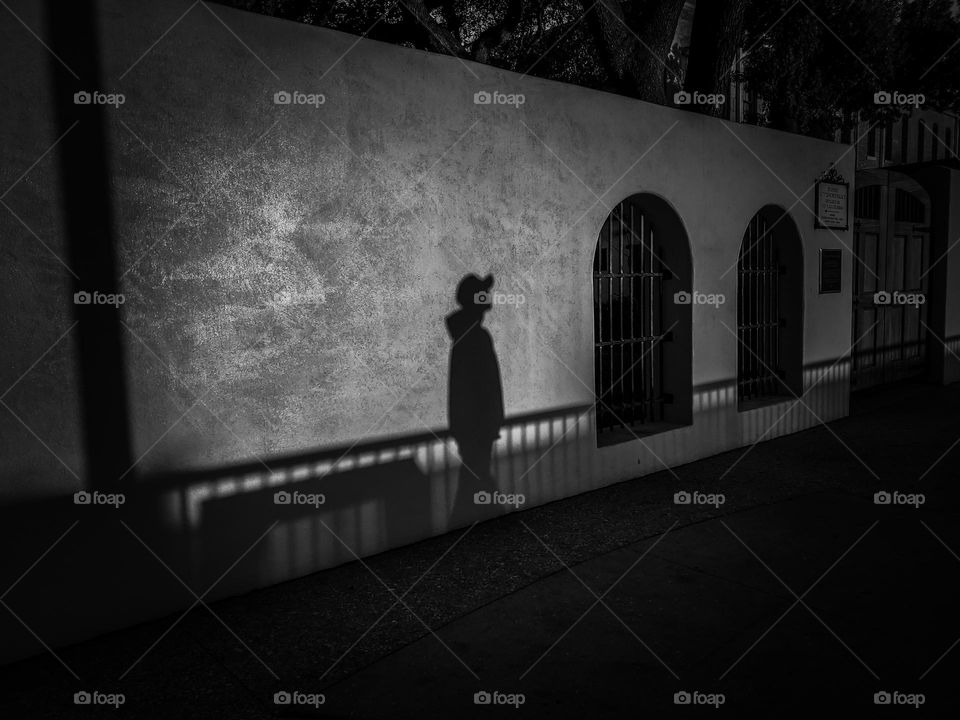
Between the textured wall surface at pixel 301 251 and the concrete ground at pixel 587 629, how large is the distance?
42cm

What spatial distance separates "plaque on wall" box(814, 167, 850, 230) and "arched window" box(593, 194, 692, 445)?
2.73m

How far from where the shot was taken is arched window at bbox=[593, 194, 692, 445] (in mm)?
7184

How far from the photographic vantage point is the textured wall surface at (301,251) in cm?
387

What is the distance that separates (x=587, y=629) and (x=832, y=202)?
7.20 meters

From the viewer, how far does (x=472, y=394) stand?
5.65m

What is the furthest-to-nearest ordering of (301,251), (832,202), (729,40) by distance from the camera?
(729,40), (832,202), (301,251)

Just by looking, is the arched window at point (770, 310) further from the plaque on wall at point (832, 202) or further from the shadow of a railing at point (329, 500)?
the shadow of a railing at point (329, 500)

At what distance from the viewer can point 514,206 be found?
582 cm

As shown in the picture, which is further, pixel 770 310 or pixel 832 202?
pixel 832 202

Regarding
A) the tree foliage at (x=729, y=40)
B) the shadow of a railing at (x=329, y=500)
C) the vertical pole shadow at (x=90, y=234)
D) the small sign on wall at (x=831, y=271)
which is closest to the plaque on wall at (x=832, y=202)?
the small sign on wall at (x=831, y=271)

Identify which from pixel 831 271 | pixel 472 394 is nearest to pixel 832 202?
pixel 831 271

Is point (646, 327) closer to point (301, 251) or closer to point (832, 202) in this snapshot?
point (832, 202)

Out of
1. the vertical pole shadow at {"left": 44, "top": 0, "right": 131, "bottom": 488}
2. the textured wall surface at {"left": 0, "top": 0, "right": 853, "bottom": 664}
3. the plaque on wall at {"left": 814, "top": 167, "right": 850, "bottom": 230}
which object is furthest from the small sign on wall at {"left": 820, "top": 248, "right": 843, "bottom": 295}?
the vertical pole shadow at {"left": 44, "top": 0, "right": 131, "bottom": 488}

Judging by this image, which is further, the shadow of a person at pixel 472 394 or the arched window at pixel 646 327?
the arched window at pixel 646 327
